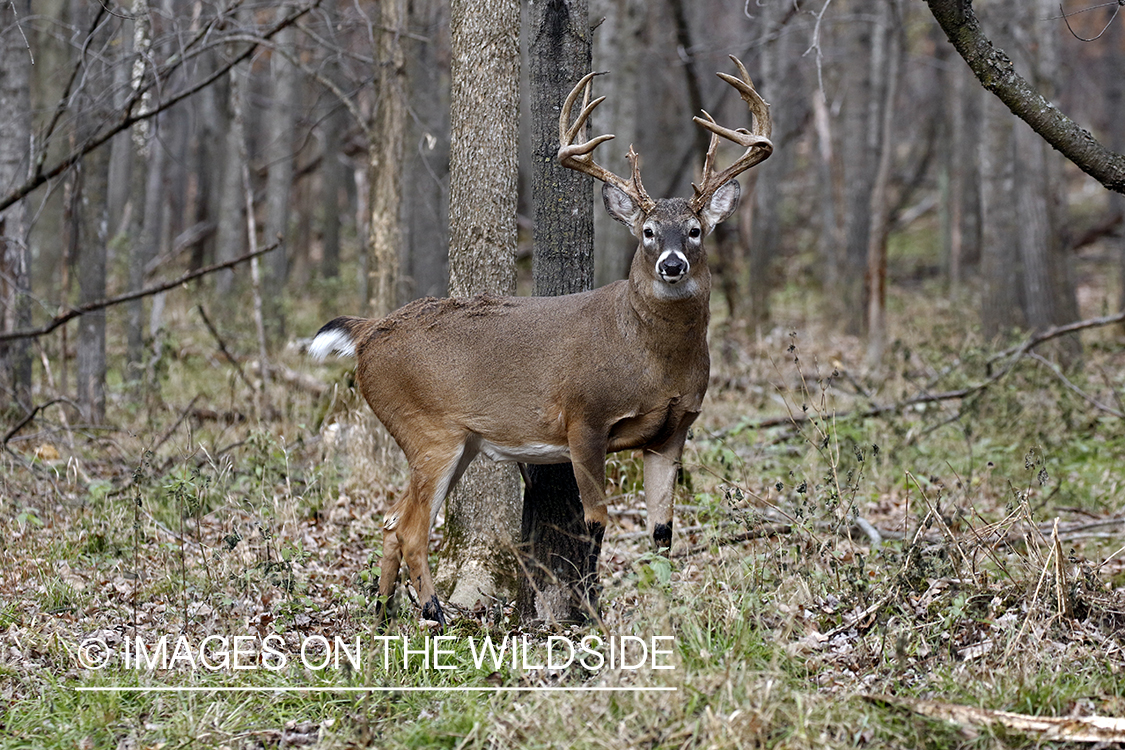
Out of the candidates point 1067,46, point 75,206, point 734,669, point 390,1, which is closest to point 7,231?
point 75,206

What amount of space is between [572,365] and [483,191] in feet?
4.61

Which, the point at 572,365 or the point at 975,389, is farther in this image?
the point at 975,389

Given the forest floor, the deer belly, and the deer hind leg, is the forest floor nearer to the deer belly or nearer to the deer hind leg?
the deer hind leg

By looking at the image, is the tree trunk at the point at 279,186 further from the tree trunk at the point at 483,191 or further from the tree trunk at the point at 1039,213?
the tree trunk at the point at 1039,213

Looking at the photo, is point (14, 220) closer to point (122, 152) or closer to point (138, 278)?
point (138, 278)

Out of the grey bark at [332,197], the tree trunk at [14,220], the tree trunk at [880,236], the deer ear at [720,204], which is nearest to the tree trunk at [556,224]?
the deer ear at [720,204]

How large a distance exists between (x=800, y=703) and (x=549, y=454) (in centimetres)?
185

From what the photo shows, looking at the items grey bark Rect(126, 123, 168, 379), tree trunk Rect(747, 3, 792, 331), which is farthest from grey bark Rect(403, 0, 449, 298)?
tree trunk Rect(747, 3, 792, 331)

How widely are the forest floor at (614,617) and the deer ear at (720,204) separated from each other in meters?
0.97

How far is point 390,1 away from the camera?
30.2 feet

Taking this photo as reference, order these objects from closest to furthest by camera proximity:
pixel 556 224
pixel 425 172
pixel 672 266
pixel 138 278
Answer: pixel 672 266 < pixel 556 224 < pixel 138 278 < pixel 425 172

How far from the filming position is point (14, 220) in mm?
8984

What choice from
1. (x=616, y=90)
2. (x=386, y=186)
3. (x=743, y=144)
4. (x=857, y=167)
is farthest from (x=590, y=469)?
(x=857, y=167)

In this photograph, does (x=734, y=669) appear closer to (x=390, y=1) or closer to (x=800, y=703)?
(x=800, y=703)
